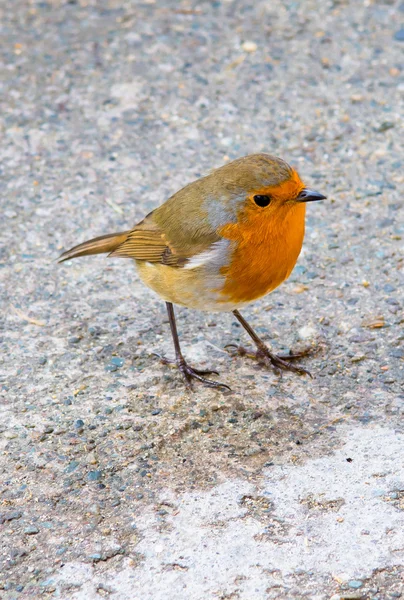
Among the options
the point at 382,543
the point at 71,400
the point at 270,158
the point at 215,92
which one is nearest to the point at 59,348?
the point at 71,400

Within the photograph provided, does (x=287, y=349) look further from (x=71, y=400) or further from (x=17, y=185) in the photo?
(x=17, y=185)

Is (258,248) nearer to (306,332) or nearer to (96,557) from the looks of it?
(306,332)

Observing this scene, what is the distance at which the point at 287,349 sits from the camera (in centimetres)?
423

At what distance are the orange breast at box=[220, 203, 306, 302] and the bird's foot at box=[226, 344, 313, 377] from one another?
536 mm

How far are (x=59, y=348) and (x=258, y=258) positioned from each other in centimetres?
122

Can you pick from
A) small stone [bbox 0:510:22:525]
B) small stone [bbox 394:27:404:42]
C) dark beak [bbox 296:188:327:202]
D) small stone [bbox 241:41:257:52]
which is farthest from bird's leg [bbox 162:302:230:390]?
small stone [bbox 394:27:404:42]

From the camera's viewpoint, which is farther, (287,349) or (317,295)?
(317,295)

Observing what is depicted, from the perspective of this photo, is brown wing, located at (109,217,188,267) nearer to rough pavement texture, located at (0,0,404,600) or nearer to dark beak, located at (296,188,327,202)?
rough pavement texture, located at (0,0,404,600)

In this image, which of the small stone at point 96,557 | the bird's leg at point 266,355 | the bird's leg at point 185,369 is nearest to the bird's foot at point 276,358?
the bird's leg at point 266,355

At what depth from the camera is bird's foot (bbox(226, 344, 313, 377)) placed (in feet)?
13.3

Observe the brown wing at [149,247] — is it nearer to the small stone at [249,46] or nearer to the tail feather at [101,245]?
the tail feather at [101,245]

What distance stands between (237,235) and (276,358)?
75 centimetres

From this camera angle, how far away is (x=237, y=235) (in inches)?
142

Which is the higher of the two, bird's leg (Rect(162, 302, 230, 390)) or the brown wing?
the brown wing
